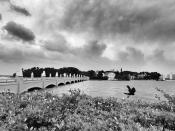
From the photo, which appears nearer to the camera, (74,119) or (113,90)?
(74,119)

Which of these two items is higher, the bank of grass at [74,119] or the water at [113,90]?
the bank of grass at [74,119]

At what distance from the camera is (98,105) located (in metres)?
7.30

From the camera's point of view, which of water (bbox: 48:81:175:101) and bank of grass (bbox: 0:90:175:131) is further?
water (bbox: 48:81:175:101)

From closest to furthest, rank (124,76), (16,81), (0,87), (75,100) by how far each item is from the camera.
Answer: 1. (75,100)
2. (0,87)
3. (16,81)
4. (124,76)

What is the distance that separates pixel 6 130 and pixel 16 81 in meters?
20.7

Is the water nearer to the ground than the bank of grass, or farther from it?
nearer to the ground

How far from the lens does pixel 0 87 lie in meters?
18.9

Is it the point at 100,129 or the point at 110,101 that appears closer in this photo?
the point at 100,129

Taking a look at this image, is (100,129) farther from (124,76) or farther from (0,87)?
(124,76)

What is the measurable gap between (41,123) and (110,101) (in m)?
3.51

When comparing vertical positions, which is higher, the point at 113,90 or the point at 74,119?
the point at 74,119

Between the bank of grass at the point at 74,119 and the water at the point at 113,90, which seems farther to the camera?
the water at the point at 113,90

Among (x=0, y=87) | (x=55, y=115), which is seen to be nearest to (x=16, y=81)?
(x=0, y=87)

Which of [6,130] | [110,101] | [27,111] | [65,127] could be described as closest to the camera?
[6,130]
